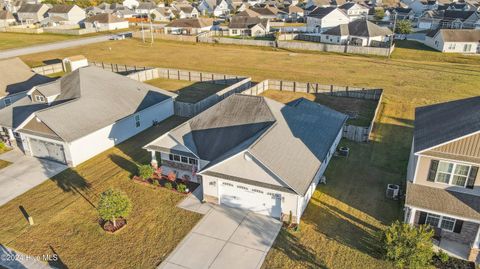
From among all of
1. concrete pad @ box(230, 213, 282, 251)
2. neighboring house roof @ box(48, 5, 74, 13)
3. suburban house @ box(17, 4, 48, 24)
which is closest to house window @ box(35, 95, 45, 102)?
concrete pad @ box(230, 213, 282, 251)

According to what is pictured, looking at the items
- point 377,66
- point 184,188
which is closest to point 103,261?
point 184,188

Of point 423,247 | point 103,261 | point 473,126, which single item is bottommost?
point 103,261

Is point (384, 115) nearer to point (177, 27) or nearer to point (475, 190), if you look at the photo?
point (475, 190)

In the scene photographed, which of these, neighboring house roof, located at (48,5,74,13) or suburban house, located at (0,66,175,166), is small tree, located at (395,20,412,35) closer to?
suburban house, located at (0,66,175,166)

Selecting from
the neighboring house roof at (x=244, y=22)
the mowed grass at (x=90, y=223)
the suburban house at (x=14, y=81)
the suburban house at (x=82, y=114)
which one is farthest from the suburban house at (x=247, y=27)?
the mowed grass at (x=90, y=223)

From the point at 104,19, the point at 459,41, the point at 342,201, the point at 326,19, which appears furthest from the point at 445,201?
the point at 104,19

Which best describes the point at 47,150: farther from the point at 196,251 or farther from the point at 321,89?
the point at 321,89

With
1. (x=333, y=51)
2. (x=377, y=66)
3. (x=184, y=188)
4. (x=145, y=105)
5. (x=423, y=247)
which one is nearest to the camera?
(x=423, y=247)

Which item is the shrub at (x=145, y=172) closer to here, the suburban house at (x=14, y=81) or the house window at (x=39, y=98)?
the house window at (x=39, y=98)
